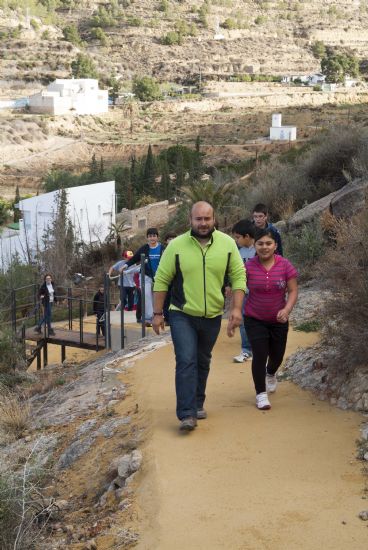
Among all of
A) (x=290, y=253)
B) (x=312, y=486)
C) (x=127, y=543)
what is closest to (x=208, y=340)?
(x=312, y=486)

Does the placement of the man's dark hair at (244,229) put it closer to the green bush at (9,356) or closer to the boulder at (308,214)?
the green bush at (9,356)

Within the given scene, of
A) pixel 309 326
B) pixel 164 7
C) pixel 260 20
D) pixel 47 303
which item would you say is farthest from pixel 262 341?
pixel 260 20

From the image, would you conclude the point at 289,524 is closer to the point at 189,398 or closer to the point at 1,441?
the point at 189,398

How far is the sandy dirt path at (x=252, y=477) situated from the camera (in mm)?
3791

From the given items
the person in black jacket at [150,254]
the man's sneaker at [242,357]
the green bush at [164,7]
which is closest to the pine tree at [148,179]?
the person in black jacket at [150,254]

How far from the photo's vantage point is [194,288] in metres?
5.04

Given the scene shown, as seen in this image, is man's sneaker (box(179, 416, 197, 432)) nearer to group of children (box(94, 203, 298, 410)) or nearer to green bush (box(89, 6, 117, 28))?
group of children (box(94, 203, 298, 410))

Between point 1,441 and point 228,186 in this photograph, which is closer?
point 1,441

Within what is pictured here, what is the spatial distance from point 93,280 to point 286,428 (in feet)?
52.7

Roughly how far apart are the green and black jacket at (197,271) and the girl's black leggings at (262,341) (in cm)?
44

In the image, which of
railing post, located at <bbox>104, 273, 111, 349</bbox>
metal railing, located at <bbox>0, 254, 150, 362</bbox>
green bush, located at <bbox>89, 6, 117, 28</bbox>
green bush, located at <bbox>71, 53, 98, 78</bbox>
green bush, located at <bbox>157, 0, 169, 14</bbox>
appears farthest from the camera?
green bush, located at <bbox>157, 0, 169, 14</bbox>

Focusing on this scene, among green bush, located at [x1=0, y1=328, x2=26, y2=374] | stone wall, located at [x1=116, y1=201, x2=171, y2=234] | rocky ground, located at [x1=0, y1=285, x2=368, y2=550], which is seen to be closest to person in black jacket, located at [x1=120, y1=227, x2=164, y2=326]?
rocky ground, located at [x1=0, y1=285, x2=368, y2=550]

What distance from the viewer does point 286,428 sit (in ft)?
16.8

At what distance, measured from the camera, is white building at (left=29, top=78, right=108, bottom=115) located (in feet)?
248
